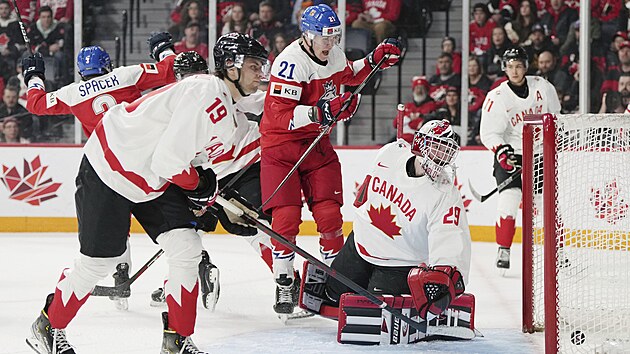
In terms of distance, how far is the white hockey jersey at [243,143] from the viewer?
4.04 meters

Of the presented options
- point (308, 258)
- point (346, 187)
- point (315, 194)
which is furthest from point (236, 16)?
point (308, 258)

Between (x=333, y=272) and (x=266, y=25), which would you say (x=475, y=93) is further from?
(x=333, y=272)

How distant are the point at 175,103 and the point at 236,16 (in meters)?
4.64

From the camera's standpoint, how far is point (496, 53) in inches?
273

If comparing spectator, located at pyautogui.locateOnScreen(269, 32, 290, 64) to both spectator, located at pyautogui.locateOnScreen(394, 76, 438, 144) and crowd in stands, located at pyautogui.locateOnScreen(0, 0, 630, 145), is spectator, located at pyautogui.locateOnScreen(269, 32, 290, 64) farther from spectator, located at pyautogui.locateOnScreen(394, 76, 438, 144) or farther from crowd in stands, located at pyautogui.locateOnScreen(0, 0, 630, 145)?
spectator, located at pyautogui.locateOnScreen(394, 76, 438, 144)

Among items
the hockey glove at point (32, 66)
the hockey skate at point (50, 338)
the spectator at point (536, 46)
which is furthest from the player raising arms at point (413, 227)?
the spectator at point (536, 46)

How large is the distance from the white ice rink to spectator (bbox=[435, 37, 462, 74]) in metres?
1.81

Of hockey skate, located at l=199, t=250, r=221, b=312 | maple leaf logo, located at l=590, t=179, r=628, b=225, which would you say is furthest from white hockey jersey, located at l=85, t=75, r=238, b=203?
maple leaf logo, located at l=590, t=179, r=628, b=225

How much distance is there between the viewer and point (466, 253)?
10.1ft

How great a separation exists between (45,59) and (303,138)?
12.8 ft

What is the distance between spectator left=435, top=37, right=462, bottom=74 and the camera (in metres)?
6.90

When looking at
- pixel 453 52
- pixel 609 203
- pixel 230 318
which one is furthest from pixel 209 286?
pixel 453 52

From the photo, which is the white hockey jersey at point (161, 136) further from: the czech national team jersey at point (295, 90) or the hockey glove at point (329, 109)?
the czech national team jersey at point (295, 90)

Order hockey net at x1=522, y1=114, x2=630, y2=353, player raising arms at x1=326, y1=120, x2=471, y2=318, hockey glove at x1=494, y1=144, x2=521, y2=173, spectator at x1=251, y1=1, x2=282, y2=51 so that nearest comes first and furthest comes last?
hockey net at x1=522, y1=114, x2=630, y2=353 → player raising arms at x1=326, y1=120, x2=471, y2=318 → hockey glove at x1=494, y1=144, x2=521, y2=173 → spectator at x1=251, y1=1, x2=282, y2=51
